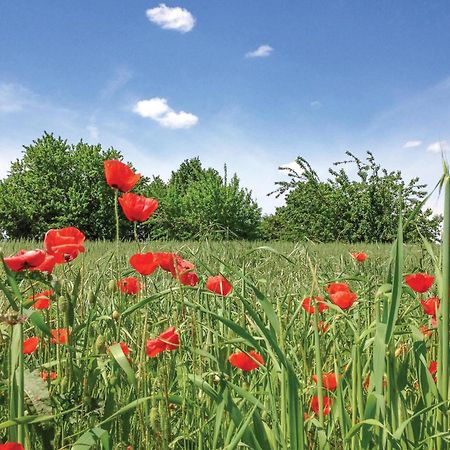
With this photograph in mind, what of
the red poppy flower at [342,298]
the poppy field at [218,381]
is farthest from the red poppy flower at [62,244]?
the red poppy flower at [342,298]

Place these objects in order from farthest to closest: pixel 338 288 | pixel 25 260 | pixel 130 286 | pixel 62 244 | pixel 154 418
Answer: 1. pixel 130 286
2. pixel 338 288
3. pixel 62 244
4. pixel 25 260
5. pixel 154 418

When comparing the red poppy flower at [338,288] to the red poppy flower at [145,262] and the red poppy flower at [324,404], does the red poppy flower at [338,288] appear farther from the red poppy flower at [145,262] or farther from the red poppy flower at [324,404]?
the red poppy flower at [145,262]

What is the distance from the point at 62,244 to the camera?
1517mm

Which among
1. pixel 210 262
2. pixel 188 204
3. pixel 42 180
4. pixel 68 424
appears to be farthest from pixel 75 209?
pixel 68 424

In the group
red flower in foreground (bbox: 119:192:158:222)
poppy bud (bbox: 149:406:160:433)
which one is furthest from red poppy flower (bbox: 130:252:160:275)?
poppy bud (bbox: 149:406:160:433)

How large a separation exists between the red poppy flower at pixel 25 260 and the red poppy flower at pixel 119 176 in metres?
0.33

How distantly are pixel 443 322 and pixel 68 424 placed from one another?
0.92 meters

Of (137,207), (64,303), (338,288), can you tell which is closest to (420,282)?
(338,288)

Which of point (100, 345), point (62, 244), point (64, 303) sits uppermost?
point (62, 244)

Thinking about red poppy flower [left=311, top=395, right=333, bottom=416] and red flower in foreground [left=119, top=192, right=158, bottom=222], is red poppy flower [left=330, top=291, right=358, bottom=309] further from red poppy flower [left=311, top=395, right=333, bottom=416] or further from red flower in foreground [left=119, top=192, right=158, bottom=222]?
red flower in foreground [left=119, top=192, right=158, bottom=222]

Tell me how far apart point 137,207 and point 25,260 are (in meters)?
0.39

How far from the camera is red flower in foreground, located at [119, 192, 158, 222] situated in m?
1.65

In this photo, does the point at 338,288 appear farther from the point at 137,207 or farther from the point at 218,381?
the point at 137,207

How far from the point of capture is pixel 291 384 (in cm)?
113
